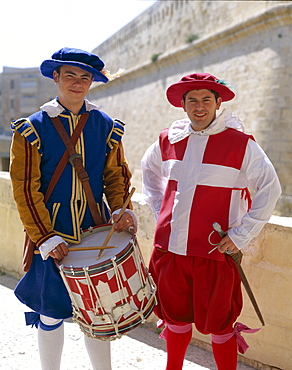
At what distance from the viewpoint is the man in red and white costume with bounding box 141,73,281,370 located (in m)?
2.04

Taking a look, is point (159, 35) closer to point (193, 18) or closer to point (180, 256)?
point (193, 18)

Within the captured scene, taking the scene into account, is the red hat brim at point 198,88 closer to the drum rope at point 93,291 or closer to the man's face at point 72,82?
the man's face at point 72,82

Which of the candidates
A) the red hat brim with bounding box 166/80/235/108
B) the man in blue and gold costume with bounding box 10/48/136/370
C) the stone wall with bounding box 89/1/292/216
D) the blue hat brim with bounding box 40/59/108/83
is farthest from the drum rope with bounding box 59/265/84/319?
the stone wall with bounding box 89/1/292/216

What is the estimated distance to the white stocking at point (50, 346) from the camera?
2148 millimetres

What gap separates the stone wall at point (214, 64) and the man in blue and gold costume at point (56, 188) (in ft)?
27.3

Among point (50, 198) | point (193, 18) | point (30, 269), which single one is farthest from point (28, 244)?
point (193, 18)

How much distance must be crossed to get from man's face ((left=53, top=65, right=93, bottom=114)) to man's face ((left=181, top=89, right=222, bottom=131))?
544 millimetres

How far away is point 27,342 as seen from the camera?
281 centimetres

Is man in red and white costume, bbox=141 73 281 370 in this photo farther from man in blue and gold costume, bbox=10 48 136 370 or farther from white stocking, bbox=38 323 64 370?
white stocking, bbox=38 323 64 370

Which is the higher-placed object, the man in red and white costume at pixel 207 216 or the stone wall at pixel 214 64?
the stone wall at pixel 214 64

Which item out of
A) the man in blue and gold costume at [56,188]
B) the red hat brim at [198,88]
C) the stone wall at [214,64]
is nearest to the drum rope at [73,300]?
the man in blue and gold costume at [56,188]

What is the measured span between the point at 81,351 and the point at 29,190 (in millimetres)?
1300

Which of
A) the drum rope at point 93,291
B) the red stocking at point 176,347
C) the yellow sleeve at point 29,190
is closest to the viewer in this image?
the drum rope at point 93,291

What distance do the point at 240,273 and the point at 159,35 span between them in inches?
656
